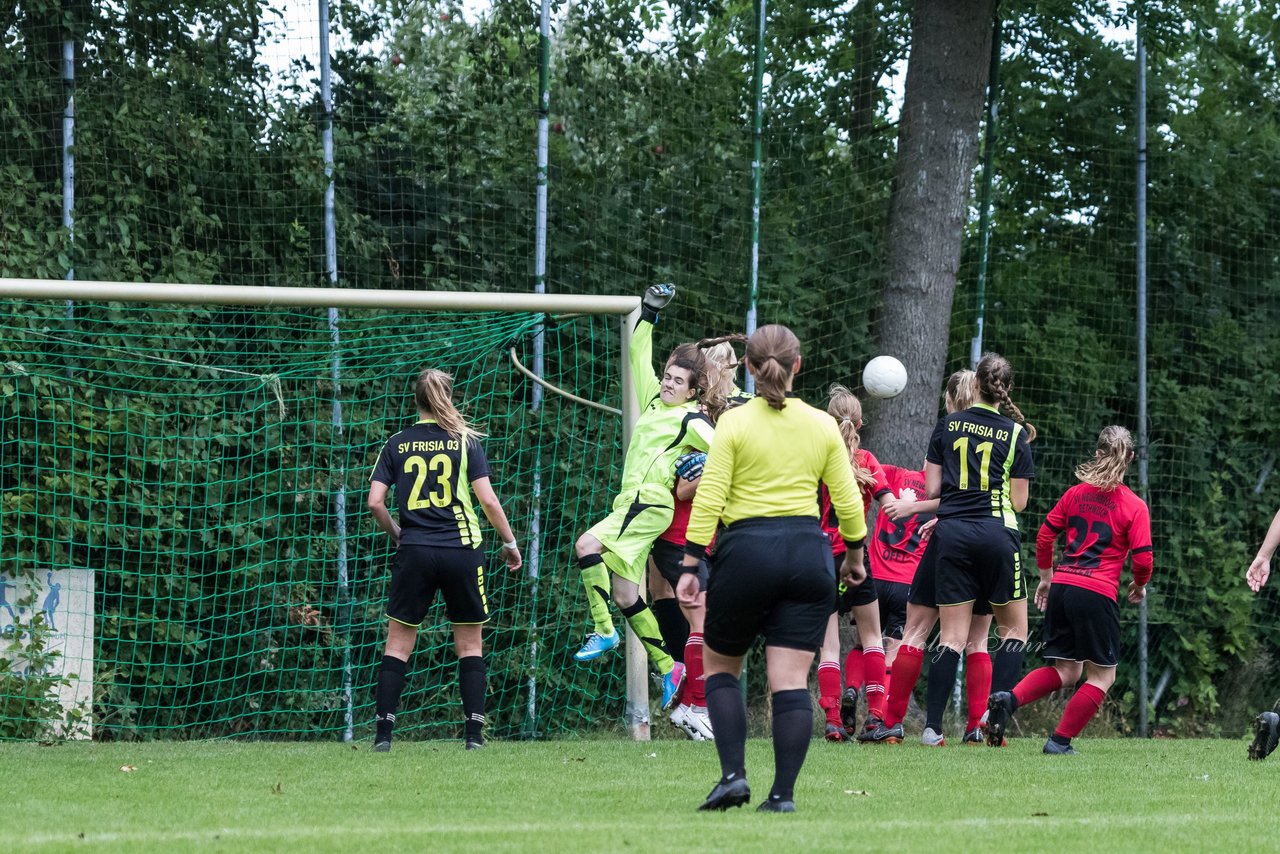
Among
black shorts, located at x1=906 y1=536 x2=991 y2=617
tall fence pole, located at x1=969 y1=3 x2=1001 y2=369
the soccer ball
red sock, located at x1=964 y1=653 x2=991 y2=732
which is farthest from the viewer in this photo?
tall fence pole, located at x1=969 y1=3 x2=1001 y2=369

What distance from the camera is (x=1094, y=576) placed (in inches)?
313

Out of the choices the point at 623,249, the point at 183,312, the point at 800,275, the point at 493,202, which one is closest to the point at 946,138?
the point at 800,275

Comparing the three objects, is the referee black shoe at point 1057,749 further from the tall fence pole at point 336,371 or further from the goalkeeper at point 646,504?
the tall fence pole at point 336,371

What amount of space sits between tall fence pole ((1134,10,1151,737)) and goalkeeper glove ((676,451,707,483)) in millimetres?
5333

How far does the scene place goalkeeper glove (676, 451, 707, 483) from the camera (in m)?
7.83

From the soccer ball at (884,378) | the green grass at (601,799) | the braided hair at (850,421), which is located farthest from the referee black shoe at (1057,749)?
the soccer ball at (884,378)

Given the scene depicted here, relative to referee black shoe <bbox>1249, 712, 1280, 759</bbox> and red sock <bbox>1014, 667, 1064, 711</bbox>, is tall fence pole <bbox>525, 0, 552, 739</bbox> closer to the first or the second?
red sock <bbox>1014, 667, 1064, 711</bbox>

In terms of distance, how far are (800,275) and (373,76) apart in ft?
11.0

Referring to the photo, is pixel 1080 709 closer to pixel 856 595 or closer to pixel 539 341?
pixel 856 595

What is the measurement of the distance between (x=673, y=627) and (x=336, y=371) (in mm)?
2853

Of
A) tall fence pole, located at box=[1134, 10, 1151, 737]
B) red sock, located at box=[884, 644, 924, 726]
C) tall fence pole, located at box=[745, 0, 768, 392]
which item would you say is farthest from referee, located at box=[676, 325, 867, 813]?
tall fence pole, located at box=[1134, 10, 1151, 737]

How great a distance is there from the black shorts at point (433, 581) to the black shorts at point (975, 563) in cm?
237

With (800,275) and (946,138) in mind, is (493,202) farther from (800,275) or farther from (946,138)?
(946,138)

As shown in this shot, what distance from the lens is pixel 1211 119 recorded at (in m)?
13.0
